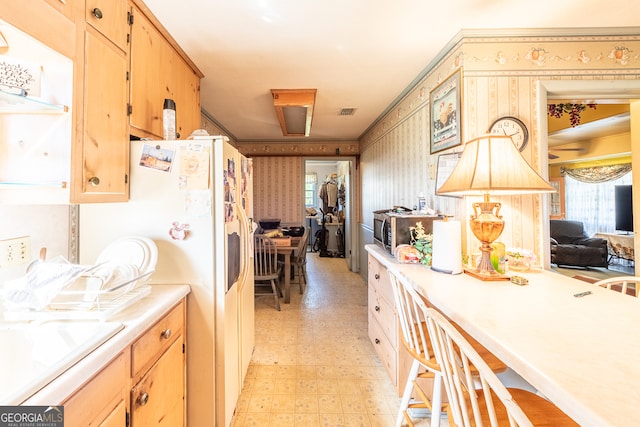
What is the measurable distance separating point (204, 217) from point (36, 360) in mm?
760

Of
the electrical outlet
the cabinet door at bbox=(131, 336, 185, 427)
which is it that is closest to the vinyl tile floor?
the cabinet door at bbox=(131, 336, 185, 427)

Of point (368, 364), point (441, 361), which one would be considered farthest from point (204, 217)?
point (368, 364)

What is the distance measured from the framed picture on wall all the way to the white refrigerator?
1584mm

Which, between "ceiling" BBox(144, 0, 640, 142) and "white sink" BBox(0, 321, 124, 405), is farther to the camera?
"ceiling" BBox(144, 0, 640, 142)

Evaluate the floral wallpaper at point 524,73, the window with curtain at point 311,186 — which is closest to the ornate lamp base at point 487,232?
the floral wallpaper at point 524,73

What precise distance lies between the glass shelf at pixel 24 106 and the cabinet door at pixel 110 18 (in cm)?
45

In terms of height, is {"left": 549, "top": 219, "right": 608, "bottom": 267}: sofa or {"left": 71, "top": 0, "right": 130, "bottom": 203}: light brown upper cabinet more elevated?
{"left": 71, "top": 0, "right": 130, "bottom": 203}: light brown upper cabinet

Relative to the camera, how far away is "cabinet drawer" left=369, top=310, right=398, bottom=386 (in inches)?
67.6

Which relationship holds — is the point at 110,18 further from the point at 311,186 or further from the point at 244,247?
the point at 311,186

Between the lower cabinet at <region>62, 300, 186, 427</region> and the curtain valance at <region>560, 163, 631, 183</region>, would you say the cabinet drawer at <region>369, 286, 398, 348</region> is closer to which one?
the lower cabinet at <region>62, 300, 186, 427</region>

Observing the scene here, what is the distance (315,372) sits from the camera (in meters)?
2.00

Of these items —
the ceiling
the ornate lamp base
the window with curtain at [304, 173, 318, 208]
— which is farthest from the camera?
the window with curtain at [304, 173, 318, 208]

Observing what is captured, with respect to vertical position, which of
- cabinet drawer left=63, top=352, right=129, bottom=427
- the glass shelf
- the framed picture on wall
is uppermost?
the framed picture on wall

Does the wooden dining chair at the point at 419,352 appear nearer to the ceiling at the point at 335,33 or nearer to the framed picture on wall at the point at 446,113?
the framed picture on wall at the point at 446,113
